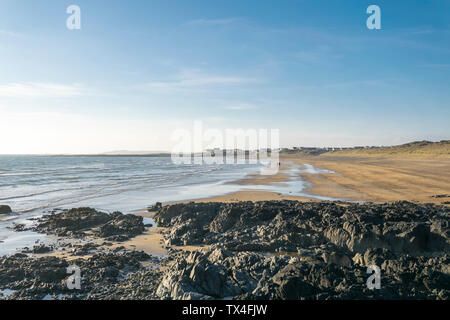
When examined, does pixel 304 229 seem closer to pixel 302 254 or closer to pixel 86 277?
pixel 302 254

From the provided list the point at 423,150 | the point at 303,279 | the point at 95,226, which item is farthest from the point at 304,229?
the point at 423,150

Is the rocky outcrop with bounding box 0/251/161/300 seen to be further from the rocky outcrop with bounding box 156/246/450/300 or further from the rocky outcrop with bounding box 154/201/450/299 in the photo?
the rocky outcrop with bounding box 156/246/450/300

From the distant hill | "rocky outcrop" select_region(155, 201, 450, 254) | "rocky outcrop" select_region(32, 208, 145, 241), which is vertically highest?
the distant hill

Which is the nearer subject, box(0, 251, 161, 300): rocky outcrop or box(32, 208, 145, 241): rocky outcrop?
box(0, 251, 161, 300): rocky outcrop

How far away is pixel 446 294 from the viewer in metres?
7.07

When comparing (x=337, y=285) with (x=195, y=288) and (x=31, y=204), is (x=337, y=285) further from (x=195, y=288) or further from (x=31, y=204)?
(x=31, y=204)

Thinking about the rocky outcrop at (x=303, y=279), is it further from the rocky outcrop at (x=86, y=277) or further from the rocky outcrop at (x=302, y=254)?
the rocky outcrop at (x=86, y=277)

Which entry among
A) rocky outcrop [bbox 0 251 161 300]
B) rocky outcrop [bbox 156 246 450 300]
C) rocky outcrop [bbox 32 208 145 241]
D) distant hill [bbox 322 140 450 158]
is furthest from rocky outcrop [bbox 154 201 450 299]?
distant hill [bbox 322 140 450 158]

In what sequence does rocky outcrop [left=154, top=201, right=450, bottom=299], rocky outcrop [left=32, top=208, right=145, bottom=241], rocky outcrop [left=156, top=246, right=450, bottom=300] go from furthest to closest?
rocky outcrop [left=32, top=208, right=145, bottom=241] < rocky outcrop [left=154, top=201, right=450, bottom=299] < rocky outcrop [left=156, top=246, right=450, bottom=300]

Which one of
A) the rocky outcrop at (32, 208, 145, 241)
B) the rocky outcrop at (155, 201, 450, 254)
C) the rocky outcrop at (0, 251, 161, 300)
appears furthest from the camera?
the rocky outcrop at (32, 208, 145, 241)

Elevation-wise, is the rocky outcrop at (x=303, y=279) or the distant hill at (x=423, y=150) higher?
the distant hill at (x=423, y=150)

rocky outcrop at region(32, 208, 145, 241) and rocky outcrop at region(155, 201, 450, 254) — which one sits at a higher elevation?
rocky outcrop at region(155, 201, 450, 254)

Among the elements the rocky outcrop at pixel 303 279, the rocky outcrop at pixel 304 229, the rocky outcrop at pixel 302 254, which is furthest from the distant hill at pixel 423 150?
the rocky outcrop at pixel 303 279

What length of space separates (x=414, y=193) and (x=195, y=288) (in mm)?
25903
